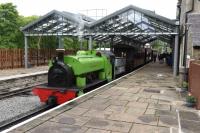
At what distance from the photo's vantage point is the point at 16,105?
10.4m

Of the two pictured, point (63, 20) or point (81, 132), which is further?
point (63, 20)

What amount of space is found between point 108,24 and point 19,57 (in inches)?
338

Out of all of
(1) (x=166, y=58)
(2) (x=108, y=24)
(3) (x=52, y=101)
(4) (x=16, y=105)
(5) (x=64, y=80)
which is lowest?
(4) (x=16, y=105)

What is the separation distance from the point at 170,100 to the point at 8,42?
31.5 metres

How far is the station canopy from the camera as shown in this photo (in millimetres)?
20984

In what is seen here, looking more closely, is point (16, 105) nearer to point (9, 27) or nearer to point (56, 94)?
point (56, 94)

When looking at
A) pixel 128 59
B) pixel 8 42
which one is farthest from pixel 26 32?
pixel 8 42

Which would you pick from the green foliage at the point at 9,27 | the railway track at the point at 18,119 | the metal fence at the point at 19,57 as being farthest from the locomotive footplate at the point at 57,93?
the green foliage at the point at 9,27

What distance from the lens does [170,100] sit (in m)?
9.56

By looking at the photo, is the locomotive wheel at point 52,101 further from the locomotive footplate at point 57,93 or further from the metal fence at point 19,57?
the metal fence at point 19,57

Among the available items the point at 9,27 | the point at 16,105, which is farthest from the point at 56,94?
the point at 9,27

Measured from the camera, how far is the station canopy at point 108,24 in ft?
68.8

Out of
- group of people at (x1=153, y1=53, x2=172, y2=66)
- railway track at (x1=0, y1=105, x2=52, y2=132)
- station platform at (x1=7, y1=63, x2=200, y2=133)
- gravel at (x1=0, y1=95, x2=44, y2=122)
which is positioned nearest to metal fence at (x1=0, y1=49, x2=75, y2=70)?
gravel at (x1=0, y1=95, x2=44, y2=122)

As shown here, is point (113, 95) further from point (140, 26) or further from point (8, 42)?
point (8, 42)
